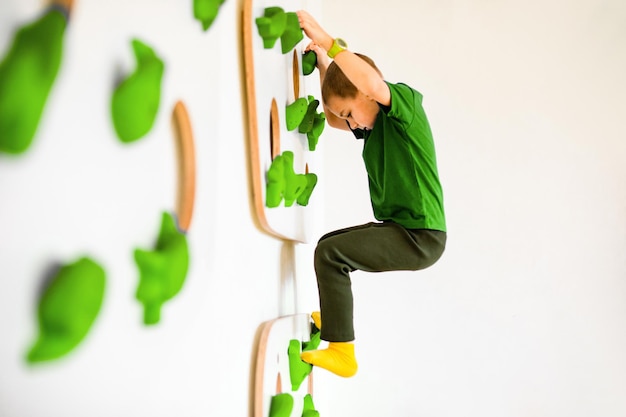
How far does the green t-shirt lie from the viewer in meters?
0.87

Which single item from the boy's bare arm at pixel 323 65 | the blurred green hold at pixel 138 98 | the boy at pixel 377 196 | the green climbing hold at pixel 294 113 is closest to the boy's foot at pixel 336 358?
the boy at pixel 377 196

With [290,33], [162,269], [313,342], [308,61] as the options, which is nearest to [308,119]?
[308,61]

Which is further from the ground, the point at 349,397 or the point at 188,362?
the point at 188,362

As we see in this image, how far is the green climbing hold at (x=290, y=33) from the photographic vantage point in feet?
2.27

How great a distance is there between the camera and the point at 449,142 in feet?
4.90

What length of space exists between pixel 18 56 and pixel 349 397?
4.51 ft

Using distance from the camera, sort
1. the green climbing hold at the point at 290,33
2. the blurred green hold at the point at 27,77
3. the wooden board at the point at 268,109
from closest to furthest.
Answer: the blurred green hold at the point at 27,77
the wooden board at the point at 268,109
the green climbing hold at the point at 290,33

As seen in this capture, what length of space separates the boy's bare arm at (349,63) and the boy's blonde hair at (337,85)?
8 centimetres

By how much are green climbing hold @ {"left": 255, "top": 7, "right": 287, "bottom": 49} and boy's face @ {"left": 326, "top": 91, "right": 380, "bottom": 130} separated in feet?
0.87

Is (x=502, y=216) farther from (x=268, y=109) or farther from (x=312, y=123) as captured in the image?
(x=268, y=109)

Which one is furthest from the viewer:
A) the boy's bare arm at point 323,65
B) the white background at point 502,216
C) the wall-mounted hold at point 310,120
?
the white background at point 502,216

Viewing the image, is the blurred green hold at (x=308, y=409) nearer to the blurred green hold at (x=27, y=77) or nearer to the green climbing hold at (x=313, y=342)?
the green climbing hold at (x=313, y=342)

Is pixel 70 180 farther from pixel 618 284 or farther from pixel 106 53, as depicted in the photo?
pixel 618 284

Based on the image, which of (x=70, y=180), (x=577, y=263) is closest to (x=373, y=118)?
(x=70, y=180)
